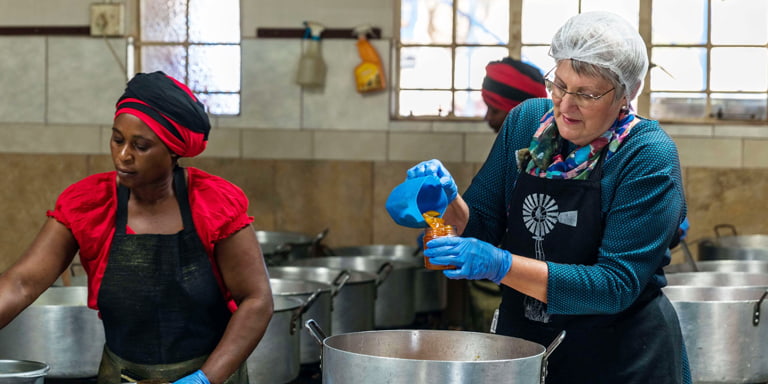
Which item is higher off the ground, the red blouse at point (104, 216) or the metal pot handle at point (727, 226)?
the red blouse at point (104, 216)

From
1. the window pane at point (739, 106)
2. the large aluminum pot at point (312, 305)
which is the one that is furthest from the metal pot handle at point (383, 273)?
the window pane at point (739, 106)

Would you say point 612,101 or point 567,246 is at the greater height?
point 612,101

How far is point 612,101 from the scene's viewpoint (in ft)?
6.94

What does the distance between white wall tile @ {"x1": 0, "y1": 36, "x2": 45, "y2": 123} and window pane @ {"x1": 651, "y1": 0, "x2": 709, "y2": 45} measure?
3444 mm

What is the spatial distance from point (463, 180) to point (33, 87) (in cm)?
248

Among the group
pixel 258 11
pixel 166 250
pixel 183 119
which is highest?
pixel 258 11

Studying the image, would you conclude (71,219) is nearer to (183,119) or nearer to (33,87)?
(183,119)

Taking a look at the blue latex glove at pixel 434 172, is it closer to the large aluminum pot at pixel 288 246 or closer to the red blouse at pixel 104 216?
the red blouse at pixel 104 216

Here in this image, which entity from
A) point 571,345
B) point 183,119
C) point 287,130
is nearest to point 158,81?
point 183,119

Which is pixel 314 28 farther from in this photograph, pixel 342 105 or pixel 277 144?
pixel 277 144

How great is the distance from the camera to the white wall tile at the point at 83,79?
19.5 ft

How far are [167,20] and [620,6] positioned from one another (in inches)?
101

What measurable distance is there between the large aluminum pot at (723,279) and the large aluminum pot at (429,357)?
1.96 m

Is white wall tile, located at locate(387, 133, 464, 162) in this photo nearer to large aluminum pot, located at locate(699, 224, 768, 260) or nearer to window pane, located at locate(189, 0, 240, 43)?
window pane, located at locate(189, 0, 240, 43)
